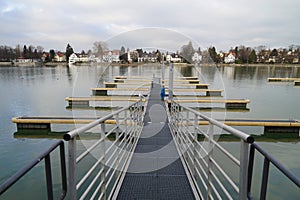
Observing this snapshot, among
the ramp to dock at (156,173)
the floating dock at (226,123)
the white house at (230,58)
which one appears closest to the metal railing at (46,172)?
the ramp to dock at (156,173)

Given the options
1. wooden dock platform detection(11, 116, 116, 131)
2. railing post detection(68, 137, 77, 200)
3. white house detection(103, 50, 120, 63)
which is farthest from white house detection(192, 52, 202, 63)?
railing post detection(68, 137, 77, 200)

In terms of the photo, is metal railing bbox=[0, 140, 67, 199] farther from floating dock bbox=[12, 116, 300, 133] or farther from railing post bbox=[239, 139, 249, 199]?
floating dock bbox=[12, 116, 300, 133]

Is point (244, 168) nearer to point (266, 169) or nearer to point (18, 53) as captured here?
point (266, 169)

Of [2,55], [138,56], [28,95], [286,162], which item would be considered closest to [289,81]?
[286,162]

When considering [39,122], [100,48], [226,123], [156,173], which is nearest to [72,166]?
[156,173]

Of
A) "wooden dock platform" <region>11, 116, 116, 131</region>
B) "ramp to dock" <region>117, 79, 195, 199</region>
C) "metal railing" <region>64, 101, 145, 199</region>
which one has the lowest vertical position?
"wooden dock platform" <region>11, 116, 116, 131</region>

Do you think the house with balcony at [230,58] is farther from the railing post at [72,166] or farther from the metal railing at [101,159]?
the railing post at [72,166]

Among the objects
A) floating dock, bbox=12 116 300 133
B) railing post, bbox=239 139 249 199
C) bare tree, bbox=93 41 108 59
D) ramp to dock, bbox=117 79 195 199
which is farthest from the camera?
floating dock, bbox=12 116 300 133

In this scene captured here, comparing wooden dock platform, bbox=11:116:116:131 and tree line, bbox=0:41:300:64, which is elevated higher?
tree line, bbox=0:41:300:64

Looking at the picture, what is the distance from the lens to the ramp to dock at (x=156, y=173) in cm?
197

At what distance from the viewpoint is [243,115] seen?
879 cm

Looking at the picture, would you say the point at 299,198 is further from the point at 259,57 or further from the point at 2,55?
the point at 2,55

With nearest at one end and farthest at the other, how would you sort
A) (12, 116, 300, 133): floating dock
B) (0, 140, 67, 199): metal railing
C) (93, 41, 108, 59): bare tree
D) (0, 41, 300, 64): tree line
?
(0, 140, 67, 199): metal railing → (93, 41, 108, 59): bare tree → (12, 116, 300, 133): floating dock → (0, 41, 300, 64): tree line

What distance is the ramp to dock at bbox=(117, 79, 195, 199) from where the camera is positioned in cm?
197
